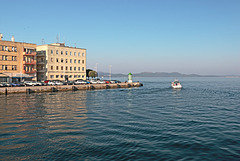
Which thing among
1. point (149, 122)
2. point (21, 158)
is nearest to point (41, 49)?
point (149, 122)

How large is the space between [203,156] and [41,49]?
285 ft

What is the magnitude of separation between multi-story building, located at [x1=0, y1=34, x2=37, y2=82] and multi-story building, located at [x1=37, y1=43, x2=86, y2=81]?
4544 mm

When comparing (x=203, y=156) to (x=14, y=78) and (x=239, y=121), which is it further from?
(x=14, y=78)

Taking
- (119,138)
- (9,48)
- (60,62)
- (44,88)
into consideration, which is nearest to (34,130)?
(119,138)

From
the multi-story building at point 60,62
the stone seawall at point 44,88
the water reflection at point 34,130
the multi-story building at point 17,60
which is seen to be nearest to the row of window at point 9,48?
the multi-story building at point 17,60

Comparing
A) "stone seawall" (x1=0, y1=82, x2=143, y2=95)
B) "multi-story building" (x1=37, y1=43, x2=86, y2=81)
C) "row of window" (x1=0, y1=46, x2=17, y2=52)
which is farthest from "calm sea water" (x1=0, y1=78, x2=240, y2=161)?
"multi-story building" (x1=37, y1=43, x2=86, y2=81)

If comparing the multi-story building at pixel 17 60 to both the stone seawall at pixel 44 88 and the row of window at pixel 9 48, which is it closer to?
the row of window at pixel 9 48

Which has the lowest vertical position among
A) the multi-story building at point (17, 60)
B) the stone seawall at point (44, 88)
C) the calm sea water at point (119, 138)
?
the calm sea water at point (119, 138)

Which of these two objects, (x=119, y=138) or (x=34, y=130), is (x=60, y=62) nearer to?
(x=34, y=130)

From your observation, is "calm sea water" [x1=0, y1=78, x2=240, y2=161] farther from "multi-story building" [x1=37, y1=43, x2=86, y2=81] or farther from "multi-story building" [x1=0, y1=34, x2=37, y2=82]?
"multi-story building" [x1=37, y1=43, x2=86, y2=81]

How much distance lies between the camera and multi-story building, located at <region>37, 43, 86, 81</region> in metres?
88.6

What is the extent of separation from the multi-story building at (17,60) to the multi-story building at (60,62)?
4.54 meters

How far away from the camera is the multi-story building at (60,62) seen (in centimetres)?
8856

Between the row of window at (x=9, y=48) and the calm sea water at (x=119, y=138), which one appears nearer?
the calm sea water at (x=119, y=138)
